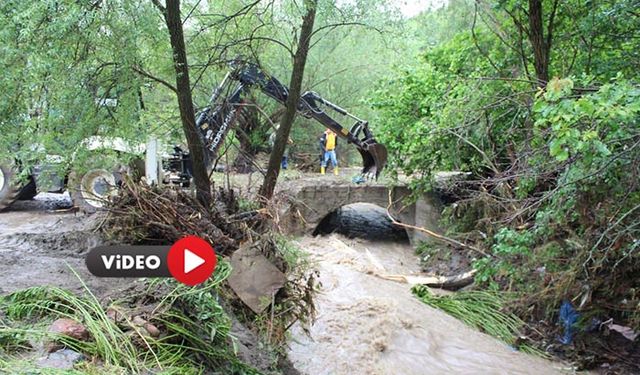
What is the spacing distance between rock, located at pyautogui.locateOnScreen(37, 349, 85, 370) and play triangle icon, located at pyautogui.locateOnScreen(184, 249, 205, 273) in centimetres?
97

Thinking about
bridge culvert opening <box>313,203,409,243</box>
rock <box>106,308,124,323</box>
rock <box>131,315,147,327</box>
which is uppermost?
rock <box>106,308,124,323</box>

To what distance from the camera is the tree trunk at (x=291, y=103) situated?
603cm

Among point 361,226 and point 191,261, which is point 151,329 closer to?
point 191,261

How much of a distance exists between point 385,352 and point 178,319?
3700 mm

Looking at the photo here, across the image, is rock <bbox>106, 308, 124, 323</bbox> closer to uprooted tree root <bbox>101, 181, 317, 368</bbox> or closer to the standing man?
uprooted tree root <bbox>101, 181, 317, 368</bbox>

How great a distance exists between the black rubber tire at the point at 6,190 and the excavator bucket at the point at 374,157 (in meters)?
7.01

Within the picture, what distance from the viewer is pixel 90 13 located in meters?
4.02

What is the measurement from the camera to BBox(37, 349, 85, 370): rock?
2.43 m

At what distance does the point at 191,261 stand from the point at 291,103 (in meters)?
3.40

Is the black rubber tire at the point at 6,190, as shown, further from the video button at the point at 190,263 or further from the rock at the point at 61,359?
the rock at the point at 61,359

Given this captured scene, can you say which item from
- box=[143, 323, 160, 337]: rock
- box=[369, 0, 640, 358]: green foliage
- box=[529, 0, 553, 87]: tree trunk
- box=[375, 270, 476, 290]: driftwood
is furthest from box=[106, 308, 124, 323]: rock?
box=[375, 270, 476, 290]: driftwood

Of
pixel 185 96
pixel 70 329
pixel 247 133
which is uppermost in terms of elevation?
pixel 185 96

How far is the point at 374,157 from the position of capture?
1096 centimetres

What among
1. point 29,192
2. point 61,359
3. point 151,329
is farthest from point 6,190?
point 61,359
